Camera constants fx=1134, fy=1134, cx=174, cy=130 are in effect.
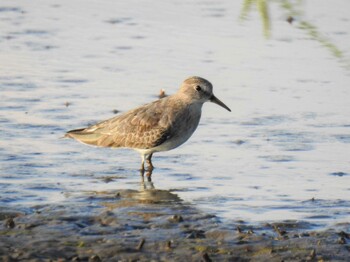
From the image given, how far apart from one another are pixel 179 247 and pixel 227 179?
8.23 feet

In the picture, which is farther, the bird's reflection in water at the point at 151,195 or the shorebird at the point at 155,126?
the shorebird at the point at 155,126

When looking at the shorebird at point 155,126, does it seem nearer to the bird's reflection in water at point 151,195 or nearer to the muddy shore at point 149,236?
the bird's reflection in water at point 151,195

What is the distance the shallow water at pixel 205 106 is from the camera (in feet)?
37.4

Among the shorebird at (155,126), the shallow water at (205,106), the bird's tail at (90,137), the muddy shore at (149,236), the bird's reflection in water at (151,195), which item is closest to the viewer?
the muddy shore at (149,236)

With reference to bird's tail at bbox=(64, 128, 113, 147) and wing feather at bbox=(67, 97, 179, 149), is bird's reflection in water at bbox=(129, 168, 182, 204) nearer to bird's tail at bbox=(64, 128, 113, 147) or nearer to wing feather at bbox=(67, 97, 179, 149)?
wing feather at bbox=(67, 97, 179, 149)

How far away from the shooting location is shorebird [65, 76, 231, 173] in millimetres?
12484

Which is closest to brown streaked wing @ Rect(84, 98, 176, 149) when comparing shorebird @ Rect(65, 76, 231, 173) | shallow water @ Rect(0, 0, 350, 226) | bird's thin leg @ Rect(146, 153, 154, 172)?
shorebird @ Rect(65, 76, 231, 173)

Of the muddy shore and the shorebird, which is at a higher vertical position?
the muddy shore

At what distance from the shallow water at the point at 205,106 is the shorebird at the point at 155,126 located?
0.23 m

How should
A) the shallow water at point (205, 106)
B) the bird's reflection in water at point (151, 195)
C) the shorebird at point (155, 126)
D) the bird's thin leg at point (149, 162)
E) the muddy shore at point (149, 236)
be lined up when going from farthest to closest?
the shorebird at point (155, 126) → the bird's thin leg at point (149, 162) → the shallow water at point (205, 106) → the bird's reflection in water at point (151, 195) → the muddy shore at point (149, 236)

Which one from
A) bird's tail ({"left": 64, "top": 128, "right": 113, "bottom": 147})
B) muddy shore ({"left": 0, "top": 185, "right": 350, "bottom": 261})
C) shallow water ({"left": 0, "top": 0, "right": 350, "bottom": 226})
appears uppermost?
muddy shore ({"left": 0, "top": 185, "right": 350, "bottom": 261})

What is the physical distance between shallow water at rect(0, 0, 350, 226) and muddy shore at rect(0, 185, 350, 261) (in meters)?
0.35

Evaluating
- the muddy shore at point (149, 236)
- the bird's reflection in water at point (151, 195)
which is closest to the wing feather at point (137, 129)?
the bird's reflection in water at point (151, 195)

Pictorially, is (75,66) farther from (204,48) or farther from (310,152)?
(310,152)
